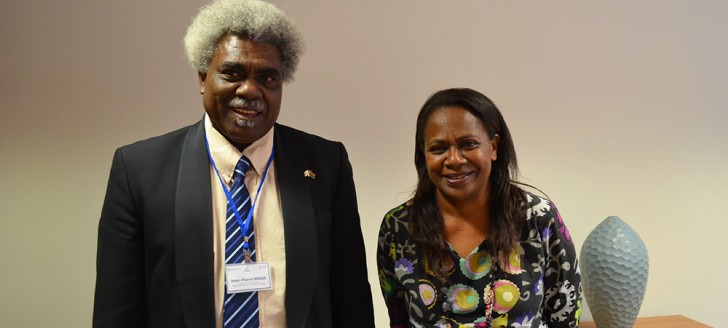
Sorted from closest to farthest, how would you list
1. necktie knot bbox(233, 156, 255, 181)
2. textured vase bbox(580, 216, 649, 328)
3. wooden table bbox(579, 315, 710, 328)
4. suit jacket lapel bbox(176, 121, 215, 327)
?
suit jacket lapel bbox(176, 121, 215, 327) → necktie knot bbox(233, 156, 255, 181) → textured vase bbox(580, 216, 649, 328) → wooden table bbox(579, 315, 710, 328)

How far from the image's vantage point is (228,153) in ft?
4.53

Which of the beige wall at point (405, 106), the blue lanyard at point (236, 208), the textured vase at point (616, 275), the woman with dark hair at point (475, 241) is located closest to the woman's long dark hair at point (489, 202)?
the woman with dark hair at point (475, 241)

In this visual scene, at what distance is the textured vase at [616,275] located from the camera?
2244 millimetres

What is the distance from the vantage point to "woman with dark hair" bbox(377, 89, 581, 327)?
161 cm

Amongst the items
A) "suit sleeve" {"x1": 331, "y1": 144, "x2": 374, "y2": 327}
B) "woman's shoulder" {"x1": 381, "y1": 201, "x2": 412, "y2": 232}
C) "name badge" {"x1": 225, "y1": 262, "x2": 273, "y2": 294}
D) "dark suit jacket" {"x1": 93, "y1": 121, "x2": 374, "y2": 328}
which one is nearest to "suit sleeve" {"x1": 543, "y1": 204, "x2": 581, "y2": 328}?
"woman's shoulder" {"x1": 381, "y1": 201, "x2": 412, "y2": 232}

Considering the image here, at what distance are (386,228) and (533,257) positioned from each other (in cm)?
45

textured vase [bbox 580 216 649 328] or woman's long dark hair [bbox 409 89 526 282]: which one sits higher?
woman's long dark hair [bbox 409 89 526 282]

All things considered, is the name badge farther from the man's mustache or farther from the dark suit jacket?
the man's mustache

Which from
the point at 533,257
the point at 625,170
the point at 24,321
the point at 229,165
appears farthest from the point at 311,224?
the point at 625,170

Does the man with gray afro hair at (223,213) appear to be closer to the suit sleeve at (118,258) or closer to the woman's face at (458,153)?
the suit sleeve at (118,258)

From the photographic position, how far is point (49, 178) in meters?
2.35

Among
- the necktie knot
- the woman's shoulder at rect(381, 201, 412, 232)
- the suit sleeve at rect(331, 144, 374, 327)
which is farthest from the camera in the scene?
the woman's shoulder at rect(381, 201, 412, 232)

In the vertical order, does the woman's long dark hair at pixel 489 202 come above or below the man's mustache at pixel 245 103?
below

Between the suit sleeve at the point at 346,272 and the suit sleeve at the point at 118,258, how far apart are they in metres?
0.50
